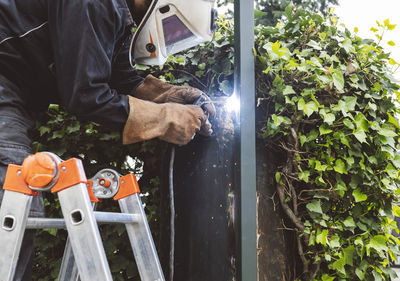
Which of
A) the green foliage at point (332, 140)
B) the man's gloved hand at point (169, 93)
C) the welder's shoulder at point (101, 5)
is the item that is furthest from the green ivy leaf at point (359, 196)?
the welder's shoulder at point (101, 5)

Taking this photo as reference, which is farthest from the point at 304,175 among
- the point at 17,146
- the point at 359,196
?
the point at 17,146

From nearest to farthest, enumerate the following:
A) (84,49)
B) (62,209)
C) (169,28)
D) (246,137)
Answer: (62,209) < (84,49) < (246,137) < (169,28)

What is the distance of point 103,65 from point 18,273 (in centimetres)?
77

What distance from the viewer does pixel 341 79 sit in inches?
66.9

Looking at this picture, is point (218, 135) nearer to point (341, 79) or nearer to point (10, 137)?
point (341, 79)

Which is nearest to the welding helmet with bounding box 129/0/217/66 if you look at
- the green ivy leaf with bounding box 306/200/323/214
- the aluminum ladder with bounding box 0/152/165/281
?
the aluminum ladder with bounding box 0/152/165/281

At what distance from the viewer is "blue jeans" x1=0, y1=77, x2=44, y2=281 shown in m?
1.07

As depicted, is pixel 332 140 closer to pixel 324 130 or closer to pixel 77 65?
pixel 324 130

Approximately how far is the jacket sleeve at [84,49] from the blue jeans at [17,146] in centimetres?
20

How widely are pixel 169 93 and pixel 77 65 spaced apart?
629 millimetres

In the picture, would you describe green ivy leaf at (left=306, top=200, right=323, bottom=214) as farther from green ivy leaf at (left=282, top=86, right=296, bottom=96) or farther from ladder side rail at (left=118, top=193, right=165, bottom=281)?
ladder side rail at (left=118, top=193, right=165, bottom=281)

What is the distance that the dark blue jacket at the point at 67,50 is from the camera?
3.76ft

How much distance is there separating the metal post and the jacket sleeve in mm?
547

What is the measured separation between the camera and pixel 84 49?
3.74 ft
